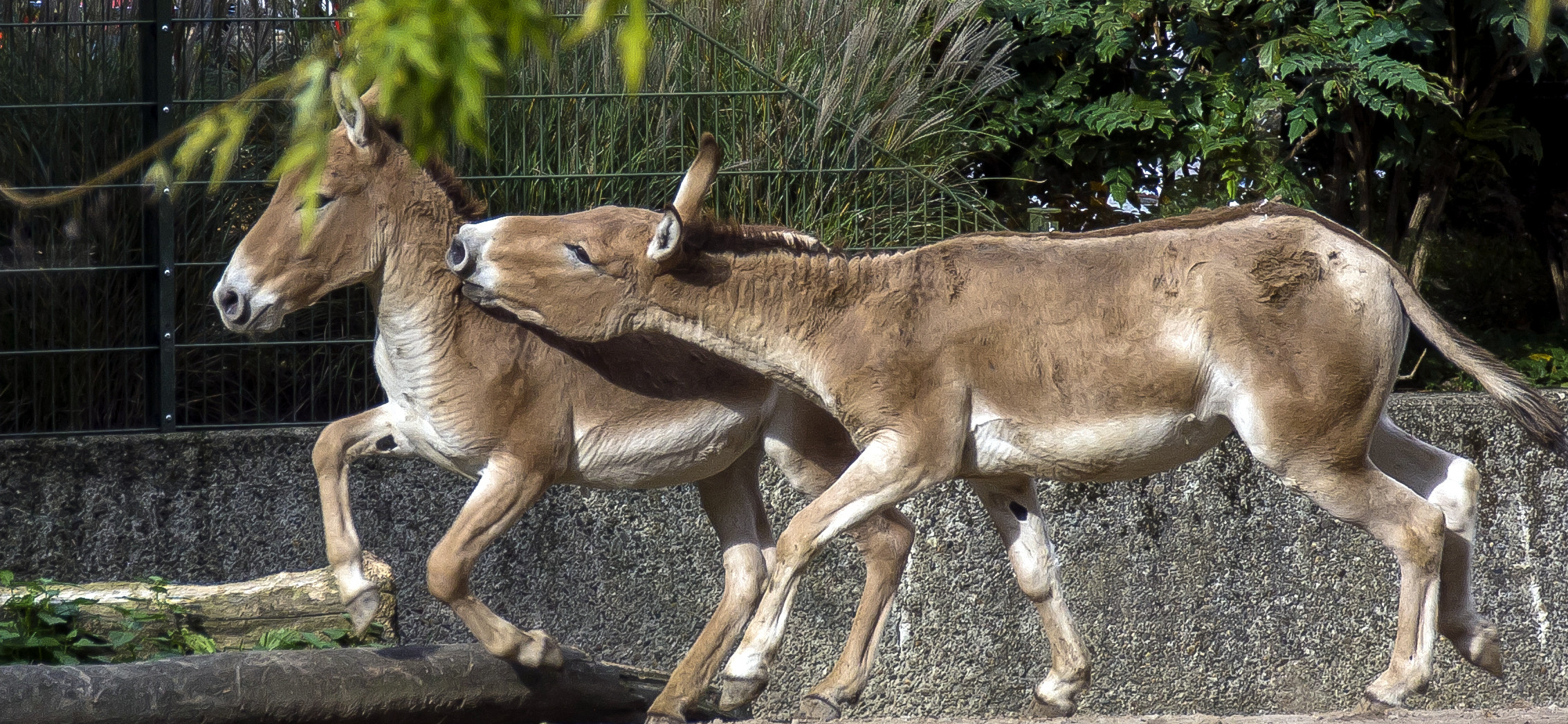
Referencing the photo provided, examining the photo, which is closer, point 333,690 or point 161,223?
point 333,690

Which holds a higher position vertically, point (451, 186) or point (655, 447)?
point (451, 186)

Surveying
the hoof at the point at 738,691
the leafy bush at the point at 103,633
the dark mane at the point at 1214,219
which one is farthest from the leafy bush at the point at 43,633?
the dark mane at the point at 1214,219

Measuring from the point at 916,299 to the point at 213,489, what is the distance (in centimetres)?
335

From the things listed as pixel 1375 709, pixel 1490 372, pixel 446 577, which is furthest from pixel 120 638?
pixel 1490 372

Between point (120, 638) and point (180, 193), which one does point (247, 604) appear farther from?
point (180, 193)

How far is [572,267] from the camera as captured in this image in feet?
12.5

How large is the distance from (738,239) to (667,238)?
251 mm

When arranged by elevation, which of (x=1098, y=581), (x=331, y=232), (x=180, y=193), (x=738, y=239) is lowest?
(x=1098, y=581)

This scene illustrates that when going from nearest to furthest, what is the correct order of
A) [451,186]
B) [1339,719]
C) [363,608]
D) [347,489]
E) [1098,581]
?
[1339,719] < [363,608] < [347,489] < [451,186] < [1098,581]

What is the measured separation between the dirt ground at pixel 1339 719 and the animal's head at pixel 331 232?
170 centimetres

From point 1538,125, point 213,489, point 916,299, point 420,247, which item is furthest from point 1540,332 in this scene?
point 213,489

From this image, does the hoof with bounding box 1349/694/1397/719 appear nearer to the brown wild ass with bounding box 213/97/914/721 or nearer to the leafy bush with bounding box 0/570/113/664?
the brown wild ass with bounding box 213/97/914/721

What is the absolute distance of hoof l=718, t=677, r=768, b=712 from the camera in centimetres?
381

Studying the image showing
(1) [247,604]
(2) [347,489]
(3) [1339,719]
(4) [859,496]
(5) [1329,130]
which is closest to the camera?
(4) [859,496]
